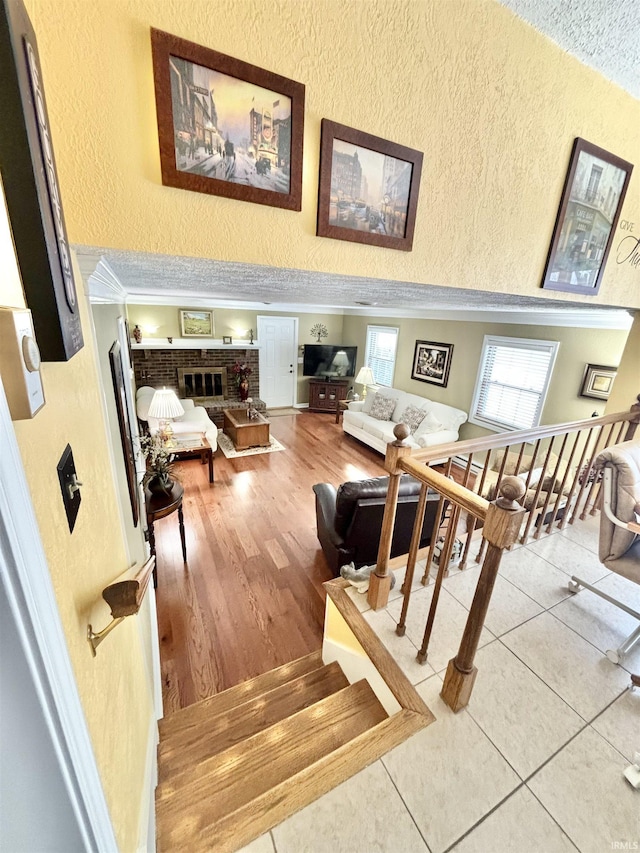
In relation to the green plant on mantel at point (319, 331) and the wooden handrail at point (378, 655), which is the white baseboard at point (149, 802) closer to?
the wooden handrail at point (378, 655)

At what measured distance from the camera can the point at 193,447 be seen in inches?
175

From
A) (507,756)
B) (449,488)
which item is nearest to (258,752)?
(507,756)

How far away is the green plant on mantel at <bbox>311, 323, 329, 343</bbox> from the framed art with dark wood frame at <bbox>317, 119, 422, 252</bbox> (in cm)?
665

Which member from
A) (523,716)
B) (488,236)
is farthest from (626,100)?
(523,716)

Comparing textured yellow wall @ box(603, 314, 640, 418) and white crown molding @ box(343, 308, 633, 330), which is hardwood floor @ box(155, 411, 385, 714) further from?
textured yellow wall @ box(603, 314, 640, 418)

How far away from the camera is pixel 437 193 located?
119cm

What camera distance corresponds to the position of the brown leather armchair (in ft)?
8.15

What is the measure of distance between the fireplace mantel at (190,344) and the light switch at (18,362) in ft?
21.3

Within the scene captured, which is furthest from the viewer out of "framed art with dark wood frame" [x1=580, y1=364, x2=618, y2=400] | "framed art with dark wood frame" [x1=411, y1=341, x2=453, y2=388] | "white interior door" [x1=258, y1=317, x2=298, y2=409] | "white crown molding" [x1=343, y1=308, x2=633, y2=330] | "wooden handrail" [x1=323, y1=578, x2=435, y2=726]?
"white interior door" [x1=258, y1=317, x2=298, y2=409]

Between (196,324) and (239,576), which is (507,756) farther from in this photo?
(196,324)

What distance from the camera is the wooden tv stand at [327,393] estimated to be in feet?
24.2

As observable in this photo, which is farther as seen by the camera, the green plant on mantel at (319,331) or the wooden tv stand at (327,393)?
the green plant on mantel at (319,331)

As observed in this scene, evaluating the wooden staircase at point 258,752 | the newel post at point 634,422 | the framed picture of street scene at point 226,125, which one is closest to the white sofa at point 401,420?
the newel post at point 634,422

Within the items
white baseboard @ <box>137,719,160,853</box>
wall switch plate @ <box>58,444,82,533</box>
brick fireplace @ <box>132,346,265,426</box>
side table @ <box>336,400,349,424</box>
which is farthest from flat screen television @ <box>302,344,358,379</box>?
wall switch plate @ <box>58,444,82,533</box>
